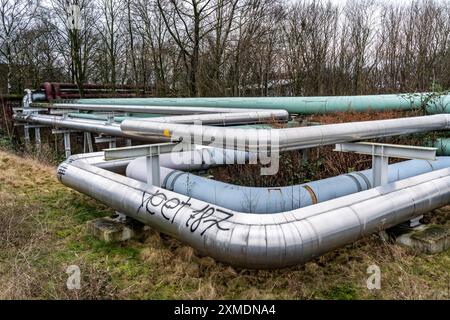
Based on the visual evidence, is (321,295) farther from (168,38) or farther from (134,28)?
(134,28)

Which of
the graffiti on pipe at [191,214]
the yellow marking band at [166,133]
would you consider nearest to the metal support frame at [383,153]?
the graffiti on pipe at [191,214]

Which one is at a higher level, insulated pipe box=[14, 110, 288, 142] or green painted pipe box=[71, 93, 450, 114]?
green painted pipe box=[71, 93, 450, 114]

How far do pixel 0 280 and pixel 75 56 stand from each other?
15.9 meters

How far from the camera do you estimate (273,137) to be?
2.65 meters

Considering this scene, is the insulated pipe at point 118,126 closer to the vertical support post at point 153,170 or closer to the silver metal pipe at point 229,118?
the silver metal pipe at point 229,118

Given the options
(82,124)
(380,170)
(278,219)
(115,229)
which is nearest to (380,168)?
(380,170)

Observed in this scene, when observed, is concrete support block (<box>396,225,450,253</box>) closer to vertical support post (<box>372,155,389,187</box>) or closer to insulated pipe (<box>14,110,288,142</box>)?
vertical support post (<box>372,155,389,187</box>)

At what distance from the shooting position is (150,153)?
3439mm

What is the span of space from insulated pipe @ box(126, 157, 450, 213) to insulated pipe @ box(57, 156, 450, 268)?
364 mm

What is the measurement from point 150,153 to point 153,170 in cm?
17

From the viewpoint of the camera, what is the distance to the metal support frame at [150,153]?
3332 mm

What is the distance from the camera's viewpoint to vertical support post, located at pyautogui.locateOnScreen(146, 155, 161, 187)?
11.4 feet

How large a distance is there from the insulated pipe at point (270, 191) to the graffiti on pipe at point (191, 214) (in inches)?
16.0

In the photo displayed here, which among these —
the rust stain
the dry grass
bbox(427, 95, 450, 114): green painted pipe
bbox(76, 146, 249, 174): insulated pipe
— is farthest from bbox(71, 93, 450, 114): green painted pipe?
the rust stain
